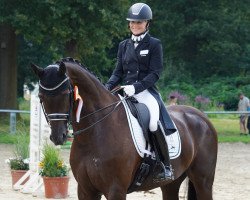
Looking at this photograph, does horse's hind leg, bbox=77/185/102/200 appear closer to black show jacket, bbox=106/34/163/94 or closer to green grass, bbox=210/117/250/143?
black show jacket, bbox=106/34/163/94

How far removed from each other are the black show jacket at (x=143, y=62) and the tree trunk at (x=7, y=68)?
20045mm

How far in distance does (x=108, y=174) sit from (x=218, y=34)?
37325 mm

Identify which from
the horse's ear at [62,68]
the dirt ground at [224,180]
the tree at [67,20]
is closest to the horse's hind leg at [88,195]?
the horse's ear at [62,68]

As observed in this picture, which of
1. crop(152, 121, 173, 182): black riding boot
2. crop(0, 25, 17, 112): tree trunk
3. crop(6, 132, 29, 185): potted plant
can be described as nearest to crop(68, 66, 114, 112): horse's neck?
crop(152, 121, 173, 182): black riding boot

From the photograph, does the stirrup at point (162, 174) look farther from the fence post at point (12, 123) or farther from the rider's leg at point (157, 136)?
the fence post at point (12, 123)

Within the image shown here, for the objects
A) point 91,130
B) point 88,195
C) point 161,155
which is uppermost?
point 91,130

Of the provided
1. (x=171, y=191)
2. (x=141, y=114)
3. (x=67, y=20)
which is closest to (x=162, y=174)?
(x=141, y=114)

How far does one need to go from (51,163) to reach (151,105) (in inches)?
159

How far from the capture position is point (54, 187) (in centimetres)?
1064

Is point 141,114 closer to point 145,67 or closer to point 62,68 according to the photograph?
point 145,67

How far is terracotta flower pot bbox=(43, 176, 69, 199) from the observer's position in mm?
10602

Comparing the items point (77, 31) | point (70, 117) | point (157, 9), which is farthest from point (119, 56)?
point (157, 9)

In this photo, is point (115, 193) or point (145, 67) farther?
point (145, 67)

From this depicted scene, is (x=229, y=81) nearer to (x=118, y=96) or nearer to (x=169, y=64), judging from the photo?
(x=169, y=64)
